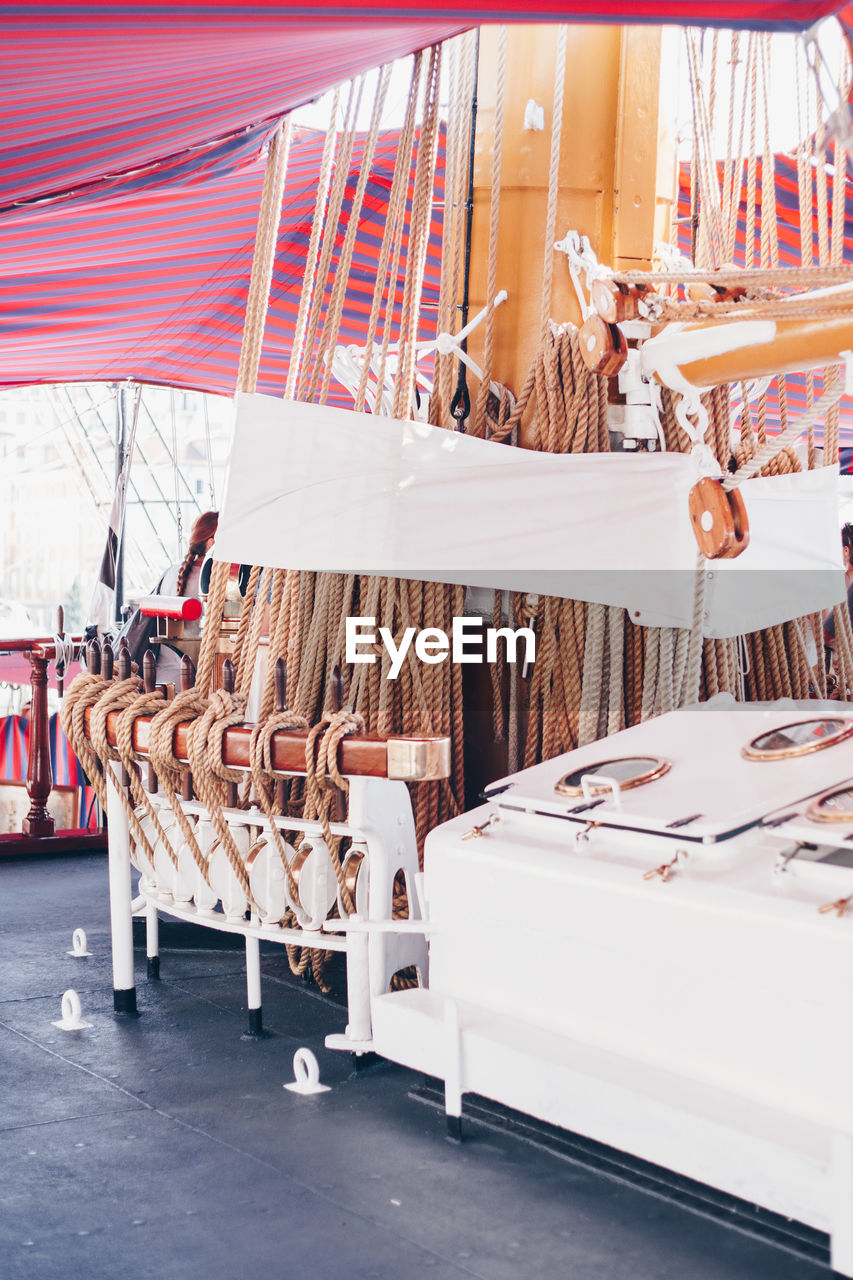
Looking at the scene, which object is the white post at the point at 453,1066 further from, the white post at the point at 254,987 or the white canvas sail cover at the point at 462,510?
the white canvas sail cover at the point at 462,510

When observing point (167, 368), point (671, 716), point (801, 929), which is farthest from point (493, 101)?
Result: point (167, 368)

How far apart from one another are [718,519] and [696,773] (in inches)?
15.8

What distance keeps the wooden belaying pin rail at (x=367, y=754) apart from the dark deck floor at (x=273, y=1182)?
1.94ft

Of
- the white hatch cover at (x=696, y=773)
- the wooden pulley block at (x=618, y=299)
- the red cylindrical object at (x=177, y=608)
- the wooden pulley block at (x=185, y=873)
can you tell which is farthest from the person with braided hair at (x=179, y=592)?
the wooden pulley block at (x=618, y=299)

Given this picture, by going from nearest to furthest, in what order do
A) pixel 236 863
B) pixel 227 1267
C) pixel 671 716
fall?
pixel 227 1267 < pixel 671 716 < pixel 236 863

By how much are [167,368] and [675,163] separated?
15.2ft

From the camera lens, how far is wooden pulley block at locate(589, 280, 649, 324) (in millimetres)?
2127

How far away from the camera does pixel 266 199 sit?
3.07 m

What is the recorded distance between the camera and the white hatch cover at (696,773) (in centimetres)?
188

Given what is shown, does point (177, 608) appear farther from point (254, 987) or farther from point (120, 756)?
point (254, 987)

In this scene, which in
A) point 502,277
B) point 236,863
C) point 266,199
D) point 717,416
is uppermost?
point 266,199

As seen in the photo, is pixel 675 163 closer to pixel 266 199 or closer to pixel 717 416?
pixel 717 416

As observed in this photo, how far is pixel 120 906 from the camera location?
288cm
